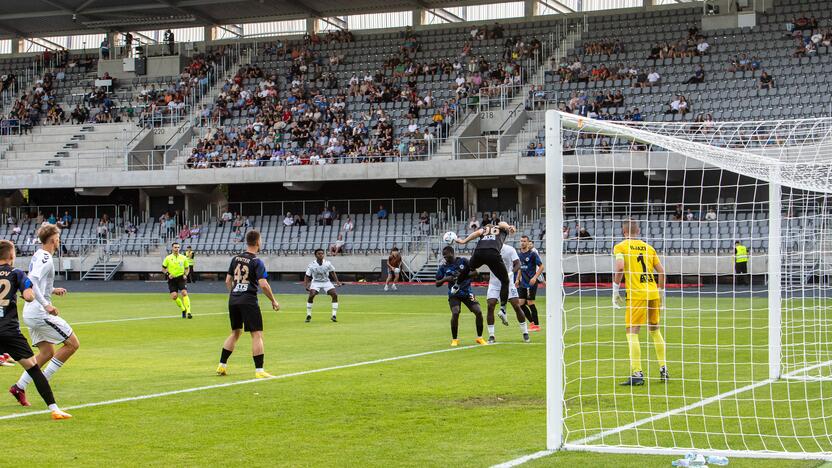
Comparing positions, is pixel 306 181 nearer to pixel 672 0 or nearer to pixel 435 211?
pixel 435 211

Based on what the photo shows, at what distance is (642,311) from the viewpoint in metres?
13.3

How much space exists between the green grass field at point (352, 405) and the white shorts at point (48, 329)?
768mm

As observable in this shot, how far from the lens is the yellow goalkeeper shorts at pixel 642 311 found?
13.2 meters

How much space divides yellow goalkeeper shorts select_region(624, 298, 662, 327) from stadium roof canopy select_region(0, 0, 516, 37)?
144 feet

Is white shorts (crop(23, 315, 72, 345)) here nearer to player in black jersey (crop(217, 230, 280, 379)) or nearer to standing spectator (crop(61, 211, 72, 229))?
player in black jersey (crop(217, 230, 280, 379))

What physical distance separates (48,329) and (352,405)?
361 cm

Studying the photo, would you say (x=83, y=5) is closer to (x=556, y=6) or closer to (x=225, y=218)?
(x=225, y=218)

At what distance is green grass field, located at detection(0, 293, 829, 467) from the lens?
9234 mm

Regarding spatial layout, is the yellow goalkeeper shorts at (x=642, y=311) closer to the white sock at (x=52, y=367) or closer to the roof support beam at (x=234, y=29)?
the white sock at (x=52, y=367)

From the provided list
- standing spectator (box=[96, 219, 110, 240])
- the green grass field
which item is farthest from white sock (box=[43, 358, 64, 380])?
standing spectator (box=[96, 219, 110, 240])

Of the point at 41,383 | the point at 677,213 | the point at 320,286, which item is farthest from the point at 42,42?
the point at 41,383

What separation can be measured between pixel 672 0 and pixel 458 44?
→ 10.7m

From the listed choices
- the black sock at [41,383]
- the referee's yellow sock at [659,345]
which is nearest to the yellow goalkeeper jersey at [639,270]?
the referee's yellow sock at [659,345]

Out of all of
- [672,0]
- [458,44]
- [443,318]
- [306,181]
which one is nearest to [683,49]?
[672,0]
